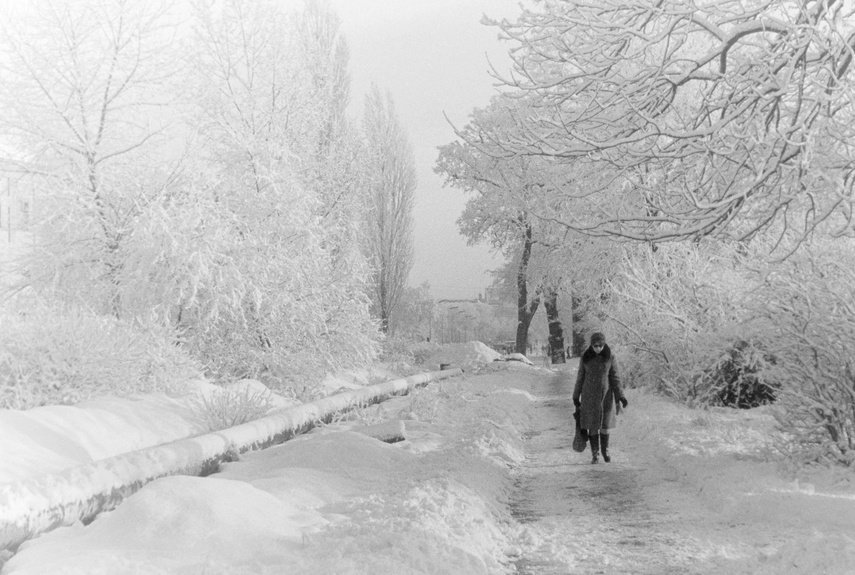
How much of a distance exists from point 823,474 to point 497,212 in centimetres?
2727

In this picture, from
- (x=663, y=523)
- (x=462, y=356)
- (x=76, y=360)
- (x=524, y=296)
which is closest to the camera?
(x=663, y=523)

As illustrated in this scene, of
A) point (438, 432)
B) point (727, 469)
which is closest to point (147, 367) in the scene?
point (438, 432)

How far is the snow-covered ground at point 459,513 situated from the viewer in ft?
14.0

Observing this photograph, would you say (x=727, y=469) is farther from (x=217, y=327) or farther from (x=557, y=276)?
(x=557, y=276)


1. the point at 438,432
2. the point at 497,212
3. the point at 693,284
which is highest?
the point at 497,212

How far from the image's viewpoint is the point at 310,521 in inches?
201

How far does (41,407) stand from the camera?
8.05 metres

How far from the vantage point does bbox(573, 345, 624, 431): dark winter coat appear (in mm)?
8734

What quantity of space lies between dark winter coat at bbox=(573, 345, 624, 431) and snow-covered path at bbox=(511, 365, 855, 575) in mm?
560

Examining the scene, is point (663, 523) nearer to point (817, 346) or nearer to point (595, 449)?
point (817, 346)

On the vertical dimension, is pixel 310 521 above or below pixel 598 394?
below

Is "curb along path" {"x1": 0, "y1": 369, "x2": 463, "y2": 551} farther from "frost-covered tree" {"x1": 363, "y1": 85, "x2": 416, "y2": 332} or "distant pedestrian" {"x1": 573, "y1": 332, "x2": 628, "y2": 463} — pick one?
"frost-covered tree" {"x1": 363, "y1": 85, "x2": 416, "y2": 332}

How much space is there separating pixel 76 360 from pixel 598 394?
22.3ft

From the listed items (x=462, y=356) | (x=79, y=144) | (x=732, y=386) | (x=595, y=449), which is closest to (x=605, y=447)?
(x=595, y=449)
